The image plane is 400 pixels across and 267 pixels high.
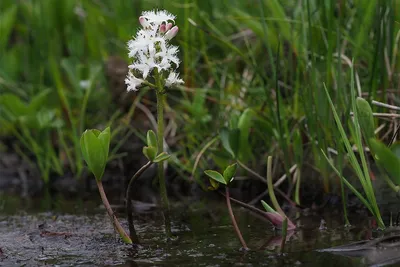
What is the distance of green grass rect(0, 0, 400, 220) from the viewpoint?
2705 mm

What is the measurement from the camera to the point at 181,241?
7.18ft

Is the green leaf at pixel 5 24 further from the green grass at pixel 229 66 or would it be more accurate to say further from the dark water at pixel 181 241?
the dark water at pixel 181 241

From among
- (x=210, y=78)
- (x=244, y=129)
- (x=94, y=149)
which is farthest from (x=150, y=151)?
(x=210, y=78)

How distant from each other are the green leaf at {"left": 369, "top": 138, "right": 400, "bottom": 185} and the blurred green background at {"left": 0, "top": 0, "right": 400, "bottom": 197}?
42cm

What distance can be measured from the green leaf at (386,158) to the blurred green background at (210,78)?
1.38 feet

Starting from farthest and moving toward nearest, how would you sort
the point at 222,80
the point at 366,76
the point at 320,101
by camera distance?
the point at 222,80 → the point at 366,76 → the point at 320,101

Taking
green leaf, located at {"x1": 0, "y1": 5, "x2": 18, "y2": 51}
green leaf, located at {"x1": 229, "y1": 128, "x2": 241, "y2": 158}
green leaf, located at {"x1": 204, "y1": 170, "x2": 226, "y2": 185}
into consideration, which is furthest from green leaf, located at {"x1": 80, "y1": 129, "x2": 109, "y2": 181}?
green leaf, located at {"x1": 0, "y1": 5, "x2": 18, "y2": 51}

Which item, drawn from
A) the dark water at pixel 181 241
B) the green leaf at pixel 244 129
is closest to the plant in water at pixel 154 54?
the dark water at pixel 181 241

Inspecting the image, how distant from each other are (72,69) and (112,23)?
1.44ft

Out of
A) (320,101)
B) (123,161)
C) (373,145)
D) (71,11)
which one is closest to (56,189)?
(123,161)

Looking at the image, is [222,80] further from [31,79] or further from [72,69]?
[31,79]

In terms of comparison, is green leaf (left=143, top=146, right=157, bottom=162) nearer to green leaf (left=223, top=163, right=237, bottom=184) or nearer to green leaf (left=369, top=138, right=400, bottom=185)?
green leaf (left=223, top=163, right=237, bottom=184)

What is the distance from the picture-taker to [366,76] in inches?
123

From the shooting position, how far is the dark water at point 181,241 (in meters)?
1.91
